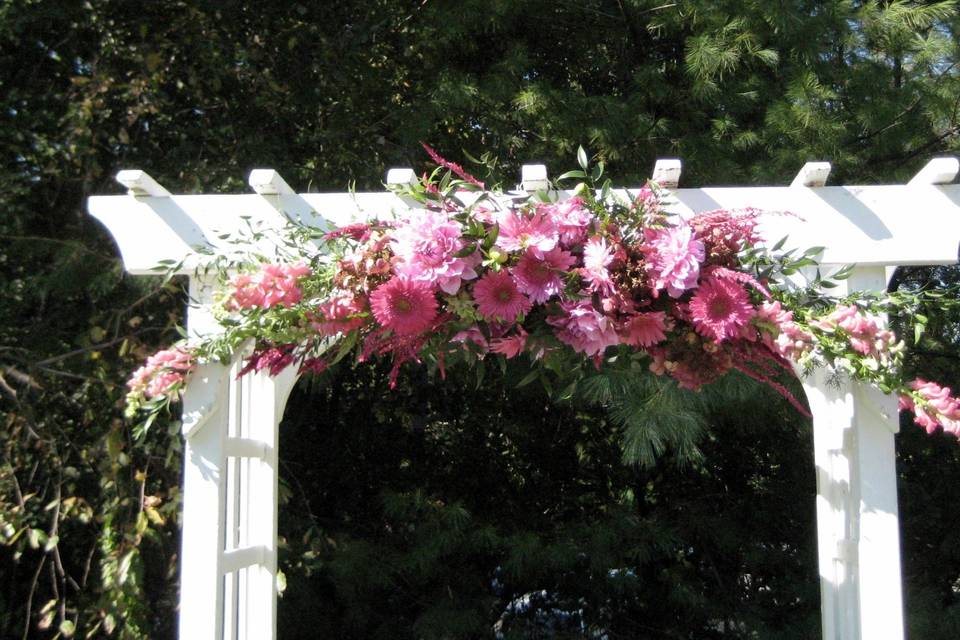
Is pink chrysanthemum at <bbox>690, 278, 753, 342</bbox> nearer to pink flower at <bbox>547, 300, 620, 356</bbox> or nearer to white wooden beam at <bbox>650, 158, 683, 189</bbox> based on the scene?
pink flower at <bbox>547, 300, 620, 356</bbox>

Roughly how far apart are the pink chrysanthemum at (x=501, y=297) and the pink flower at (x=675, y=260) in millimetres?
214

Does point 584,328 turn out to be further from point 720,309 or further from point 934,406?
point 934,406

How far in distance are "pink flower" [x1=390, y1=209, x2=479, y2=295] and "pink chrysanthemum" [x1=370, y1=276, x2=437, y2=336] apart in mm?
16

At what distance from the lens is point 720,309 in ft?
5.16

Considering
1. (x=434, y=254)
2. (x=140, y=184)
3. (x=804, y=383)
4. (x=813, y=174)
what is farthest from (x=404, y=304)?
(x=804, y=383)

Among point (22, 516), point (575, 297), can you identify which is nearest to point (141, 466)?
point (22, 516)

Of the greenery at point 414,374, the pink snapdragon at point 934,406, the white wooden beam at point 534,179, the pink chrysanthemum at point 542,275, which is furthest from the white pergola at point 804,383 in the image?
the greenery at point 414,374

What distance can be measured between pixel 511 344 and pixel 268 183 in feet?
2.01

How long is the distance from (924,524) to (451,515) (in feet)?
6.04

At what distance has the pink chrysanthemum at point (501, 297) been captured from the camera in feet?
5.24

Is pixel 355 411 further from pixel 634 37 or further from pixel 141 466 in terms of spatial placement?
pixel 634 37

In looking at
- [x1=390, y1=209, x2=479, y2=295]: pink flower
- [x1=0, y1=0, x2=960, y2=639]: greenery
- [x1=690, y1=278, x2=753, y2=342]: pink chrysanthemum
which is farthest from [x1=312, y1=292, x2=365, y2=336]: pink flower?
[x1=0, y1=0, x2=960, y2=639]: greenery

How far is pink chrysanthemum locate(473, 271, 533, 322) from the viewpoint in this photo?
5.24ft

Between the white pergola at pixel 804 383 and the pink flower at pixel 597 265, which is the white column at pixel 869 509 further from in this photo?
the pink flower at pixel 597 265
